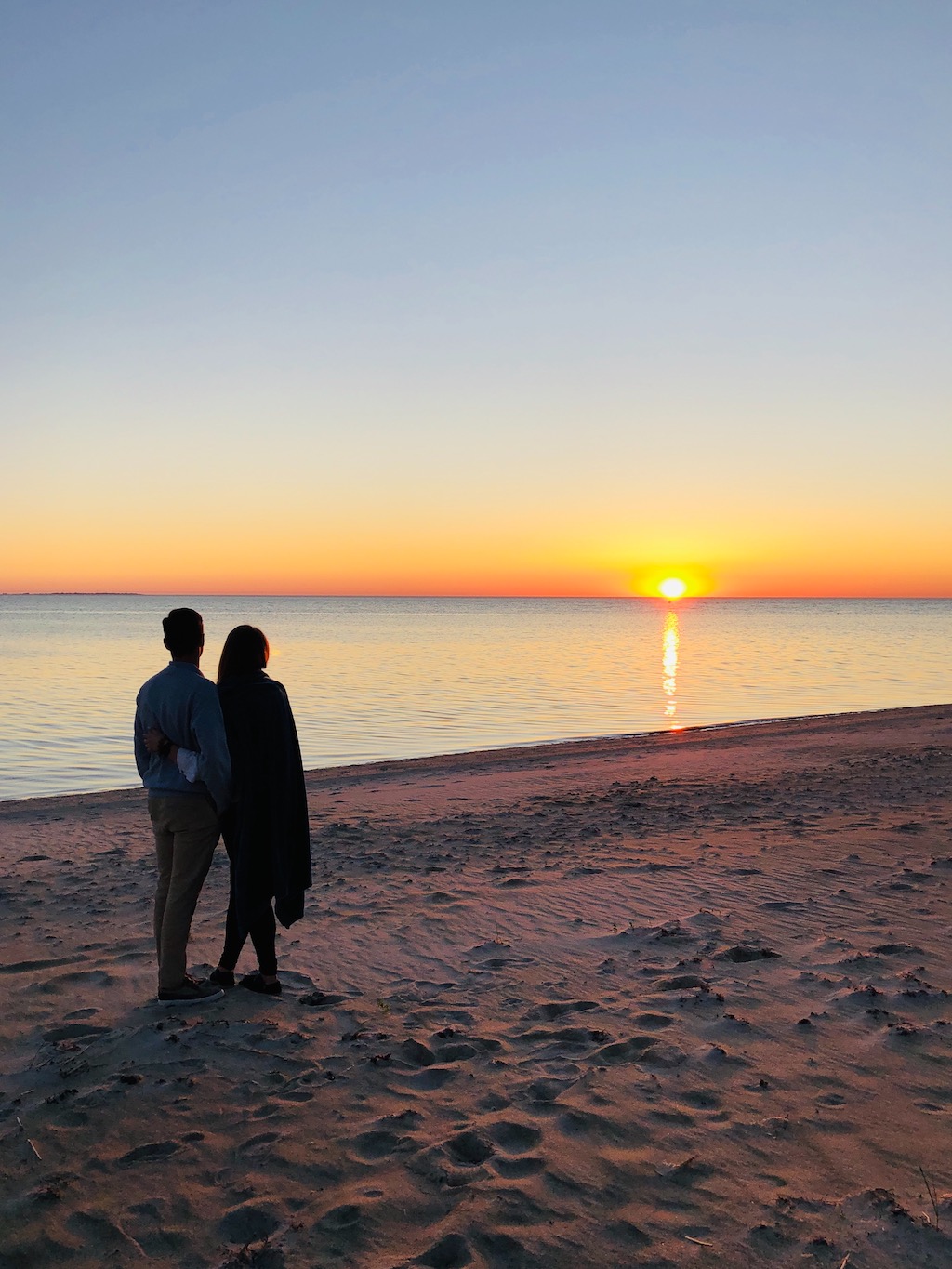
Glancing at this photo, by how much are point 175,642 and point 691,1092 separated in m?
3.40

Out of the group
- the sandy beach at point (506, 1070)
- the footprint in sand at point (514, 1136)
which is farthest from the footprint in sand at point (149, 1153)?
Answer: the footprint in sand at point (514, 1136)

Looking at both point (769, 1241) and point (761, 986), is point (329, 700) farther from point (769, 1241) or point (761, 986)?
point (769, 1241)

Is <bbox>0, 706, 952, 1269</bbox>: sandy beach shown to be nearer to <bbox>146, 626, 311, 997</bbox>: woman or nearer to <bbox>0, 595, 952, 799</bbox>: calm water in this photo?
<bbox>146, 626, 311, 997</bbox>: woman

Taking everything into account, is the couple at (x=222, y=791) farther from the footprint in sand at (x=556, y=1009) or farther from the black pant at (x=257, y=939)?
the footprint in sand at (x=556, y=1009)

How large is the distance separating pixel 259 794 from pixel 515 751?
534 inches

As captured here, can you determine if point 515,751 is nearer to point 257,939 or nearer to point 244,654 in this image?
point 257,939

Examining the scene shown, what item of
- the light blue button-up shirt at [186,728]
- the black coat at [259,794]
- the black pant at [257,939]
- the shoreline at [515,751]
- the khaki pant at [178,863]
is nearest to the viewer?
the light blue button-up shirt at [186,728]

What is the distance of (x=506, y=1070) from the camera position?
14.9 feet

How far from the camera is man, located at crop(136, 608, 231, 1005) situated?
4961mm

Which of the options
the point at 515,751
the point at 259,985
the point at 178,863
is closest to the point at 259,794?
the point at 178,863

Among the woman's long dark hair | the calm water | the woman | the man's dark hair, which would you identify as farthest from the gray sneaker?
the calm water

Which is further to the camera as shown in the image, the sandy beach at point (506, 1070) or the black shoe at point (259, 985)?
the black shoe at point (259, 985)

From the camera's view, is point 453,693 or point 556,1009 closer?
point 556,1009

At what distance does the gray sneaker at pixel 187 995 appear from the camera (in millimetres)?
5270
